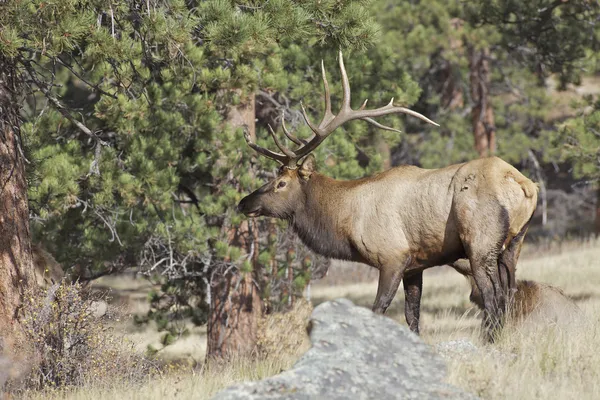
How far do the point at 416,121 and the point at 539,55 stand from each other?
8.47m

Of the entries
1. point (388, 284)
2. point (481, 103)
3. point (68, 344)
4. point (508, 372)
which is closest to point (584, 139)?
point (388, 284)

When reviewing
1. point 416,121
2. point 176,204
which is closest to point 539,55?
point 176,204

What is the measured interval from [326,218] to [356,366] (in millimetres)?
4006

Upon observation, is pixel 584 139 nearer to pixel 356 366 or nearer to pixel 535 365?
pixel 535 365

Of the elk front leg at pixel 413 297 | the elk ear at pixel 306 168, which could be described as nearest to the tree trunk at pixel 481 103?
the elk ear at pixel 306 168

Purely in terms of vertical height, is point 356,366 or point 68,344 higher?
point 356,366

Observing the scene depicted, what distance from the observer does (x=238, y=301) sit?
11.6 m

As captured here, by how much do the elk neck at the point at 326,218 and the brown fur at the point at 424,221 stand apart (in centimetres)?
1

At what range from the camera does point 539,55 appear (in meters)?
14.6

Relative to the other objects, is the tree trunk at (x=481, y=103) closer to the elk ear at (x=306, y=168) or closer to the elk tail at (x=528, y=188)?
the elk ear at (x=306, y=168)

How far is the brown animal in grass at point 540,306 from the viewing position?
8.09 metres

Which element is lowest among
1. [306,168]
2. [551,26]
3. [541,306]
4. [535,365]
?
[541,306]

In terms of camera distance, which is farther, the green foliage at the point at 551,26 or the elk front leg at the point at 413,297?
the green foliage at the point at 551,26

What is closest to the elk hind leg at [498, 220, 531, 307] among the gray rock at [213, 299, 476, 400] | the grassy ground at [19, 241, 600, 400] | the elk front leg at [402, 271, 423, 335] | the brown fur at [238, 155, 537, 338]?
the brown fur at [238, 155, 537, 338]
